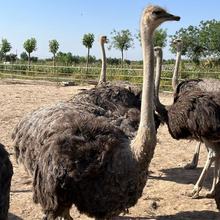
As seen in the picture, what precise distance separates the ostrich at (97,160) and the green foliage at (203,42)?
128 ft

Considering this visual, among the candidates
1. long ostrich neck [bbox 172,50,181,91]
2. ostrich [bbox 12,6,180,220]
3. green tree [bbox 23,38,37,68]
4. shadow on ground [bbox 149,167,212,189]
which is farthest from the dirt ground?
green tree [bbox 23,38,37,68]

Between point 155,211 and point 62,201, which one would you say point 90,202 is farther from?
point 155,211

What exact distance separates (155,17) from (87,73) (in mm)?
18369

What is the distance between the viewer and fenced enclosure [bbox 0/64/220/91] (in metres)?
17.2

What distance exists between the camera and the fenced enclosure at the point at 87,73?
17.2m

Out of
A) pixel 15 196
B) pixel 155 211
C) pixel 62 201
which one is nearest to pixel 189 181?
pixel 155 211

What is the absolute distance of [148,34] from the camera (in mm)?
3557

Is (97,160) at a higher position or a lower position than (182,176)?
higher

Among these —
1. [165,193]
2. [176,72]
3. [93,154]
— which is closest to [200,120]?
[165,193]

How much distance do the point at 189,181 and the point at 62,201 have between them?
247 centimetres

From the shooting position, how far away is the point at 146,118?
3.44m

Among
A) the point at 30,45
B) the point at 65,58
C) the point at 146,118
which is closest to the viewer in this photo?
the point at 146,118

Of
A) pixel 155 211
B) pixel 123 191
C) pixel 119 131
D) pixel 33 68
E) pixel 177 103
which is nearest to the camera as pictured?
pixel 123 191

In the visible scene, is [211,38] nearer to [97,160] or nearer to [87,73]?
Answer: [87,73]
